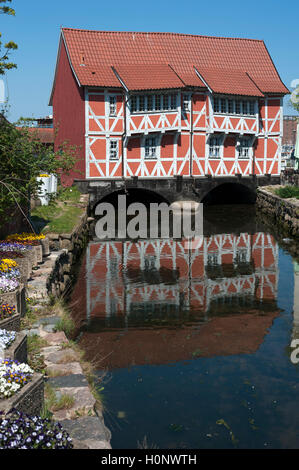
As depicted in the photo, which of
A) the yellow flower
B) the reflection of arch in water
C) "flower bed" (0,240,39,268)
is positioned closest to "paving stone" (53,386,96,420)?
"flower bed" (0,240,39,268)

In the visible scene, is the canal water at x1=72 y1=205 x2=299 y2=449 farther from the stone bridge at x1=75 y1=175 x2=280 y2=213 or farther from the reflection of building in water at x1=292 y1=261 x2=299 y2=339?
the stone bridge at x1=75 y1=175 x2=280 y2=213

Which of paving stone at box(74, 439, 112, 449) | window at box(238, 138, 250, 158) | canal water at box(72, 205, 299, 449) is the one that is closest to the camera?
paving stone at box(74, 439, 112, 449)

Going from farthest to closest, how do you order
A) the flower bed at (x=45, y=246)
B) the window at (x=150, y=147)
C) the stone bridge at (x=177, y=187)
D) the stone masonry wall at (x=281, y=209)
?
the window at (x=150, y=147)
the stone bridge at (x=177, y=187)
the stone masonry wall at (x=281, y=209)
the flower bed at (x=45, y=246)

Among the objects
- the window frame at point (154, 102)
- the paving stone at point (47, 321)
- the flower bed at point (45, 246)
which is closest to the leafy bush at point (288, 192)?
the window frame at point (154, 102)

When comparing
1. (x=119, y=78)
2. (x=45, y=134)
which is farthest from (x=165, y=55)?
(x=45, y=134)

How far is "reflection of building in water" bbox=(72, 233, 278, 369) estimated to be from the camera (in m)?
10.2

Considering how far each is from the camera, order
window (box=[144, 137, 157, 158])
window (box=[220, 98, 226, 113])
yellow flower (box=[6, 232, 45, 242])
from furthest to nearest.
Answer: window (box=[220, 98, 226, 113]) → window (box=[144, 137, 157, 158]) → yellow flower (box=[6, 232, 45, 242])

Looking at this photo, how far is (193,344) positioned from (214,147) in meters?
24.4

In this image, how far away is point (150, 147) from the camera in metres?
31.2

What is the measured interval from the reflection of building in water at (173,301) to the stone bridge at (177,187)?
8.76 meters

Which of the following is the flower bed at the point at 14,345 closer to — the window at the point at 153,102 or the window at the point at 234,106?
the window at the point at 153,102

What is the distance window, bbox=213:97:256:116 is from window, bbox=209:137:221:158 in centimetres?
181

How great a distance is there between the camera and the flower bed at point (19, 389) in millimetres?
5438

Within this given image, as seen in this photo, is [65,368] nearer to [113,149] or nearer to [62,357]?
[62,357]
